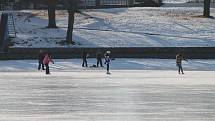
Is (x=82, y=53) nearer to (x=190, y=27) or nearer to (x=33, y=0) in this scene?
(x=190, y=27)

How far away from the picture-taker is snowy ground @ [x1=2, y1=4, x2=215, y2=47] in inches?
1635

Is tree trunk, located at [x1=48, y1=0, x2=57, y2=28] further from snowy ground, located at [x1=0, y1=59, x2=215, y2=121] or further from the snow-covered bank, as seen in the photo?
snowy ground, located at [x1=0, y1=59, x2=215, y2=121]

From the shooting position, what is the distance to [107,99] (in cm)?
1906

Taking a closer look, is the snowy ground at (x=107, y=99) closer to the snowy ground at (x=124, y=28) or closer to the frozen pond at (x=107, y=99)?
the frozen pond at (x=107, y=99)

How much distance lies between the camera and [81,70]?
1374 inches

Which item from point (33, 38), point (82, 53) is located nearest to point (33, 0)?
point (33, 38)

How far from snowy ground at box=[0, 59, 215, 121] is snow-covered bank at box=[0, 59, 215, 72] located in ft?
20.0

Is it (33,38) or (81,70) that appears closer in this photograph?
(81,70)

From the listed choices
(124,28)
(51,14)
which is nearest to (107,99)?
(51,14)

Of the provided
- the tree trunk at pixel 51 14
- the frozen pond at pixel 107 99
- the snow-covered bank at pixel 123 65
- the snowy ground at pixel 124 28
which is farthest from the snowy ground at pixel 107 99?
the tree trunk at pixel 51 14

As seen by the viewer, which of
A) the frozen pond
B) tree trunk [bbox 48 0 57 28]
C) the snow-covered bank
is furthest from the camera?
tree trunk [bbox 48 0 57 28]

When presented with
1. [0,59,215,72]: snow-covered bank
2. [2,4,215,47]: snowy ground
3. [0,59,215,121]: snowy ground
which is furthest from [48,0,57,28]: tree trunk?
[0,59,215,121]: snowy ground

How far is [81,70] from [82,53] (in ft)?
15.2

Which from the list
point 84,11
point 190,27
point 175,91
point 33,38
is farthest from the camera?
point 84,11
